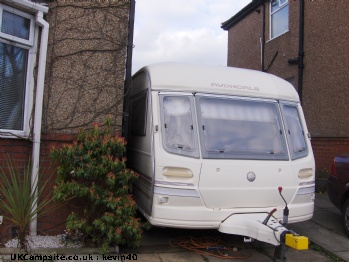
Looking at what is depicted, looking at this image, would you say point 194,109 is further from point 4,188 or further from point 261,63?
point 261,63

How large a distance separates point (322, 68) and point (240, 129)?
7.07m

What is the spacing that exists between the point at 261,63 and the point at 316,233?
9.86 metres

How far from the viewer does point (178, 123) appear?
497 cm

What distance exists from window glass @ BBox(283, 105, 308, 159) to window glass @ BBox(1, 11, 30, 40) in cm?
377

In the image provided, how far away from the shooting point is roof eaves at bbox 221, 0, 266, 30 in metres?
15.2

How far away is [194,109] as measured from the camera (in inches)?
198

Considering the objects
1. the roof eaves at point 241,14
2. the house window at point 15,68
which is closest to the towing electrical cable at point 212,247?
the house window at point 15,68

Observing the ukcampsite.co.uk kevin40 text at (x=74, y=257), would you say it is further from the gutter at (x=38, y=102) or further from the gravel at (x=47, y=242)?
the gutter at (x=38, y=102)

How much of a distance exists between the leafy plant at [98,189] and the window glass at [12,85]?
0.77 metres

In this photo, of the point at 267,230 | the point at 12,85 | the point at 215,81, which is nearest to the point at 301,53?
the point at 215,81

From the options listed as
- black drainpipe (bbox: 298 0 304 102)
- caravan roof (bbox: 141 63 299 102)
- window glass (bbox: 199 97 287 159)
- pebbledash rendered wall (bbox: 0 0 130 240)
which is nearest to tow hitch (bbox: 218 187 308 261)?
window glass (bbox: 199 97 287 159)

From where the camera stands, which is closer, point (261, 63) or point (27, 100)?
point (27, 100)

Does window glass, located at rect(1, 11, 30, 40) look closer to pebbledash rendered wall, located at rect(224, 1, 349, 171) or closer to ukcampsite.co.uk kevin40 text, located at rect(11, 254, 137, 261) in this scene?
ukcampsite.co.uk kevin40 text, located at rect(11, 254, 137, 261)

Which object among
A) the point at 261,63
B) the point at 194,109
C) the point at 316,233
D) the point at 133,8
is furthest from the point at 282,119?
the point at 261,63
